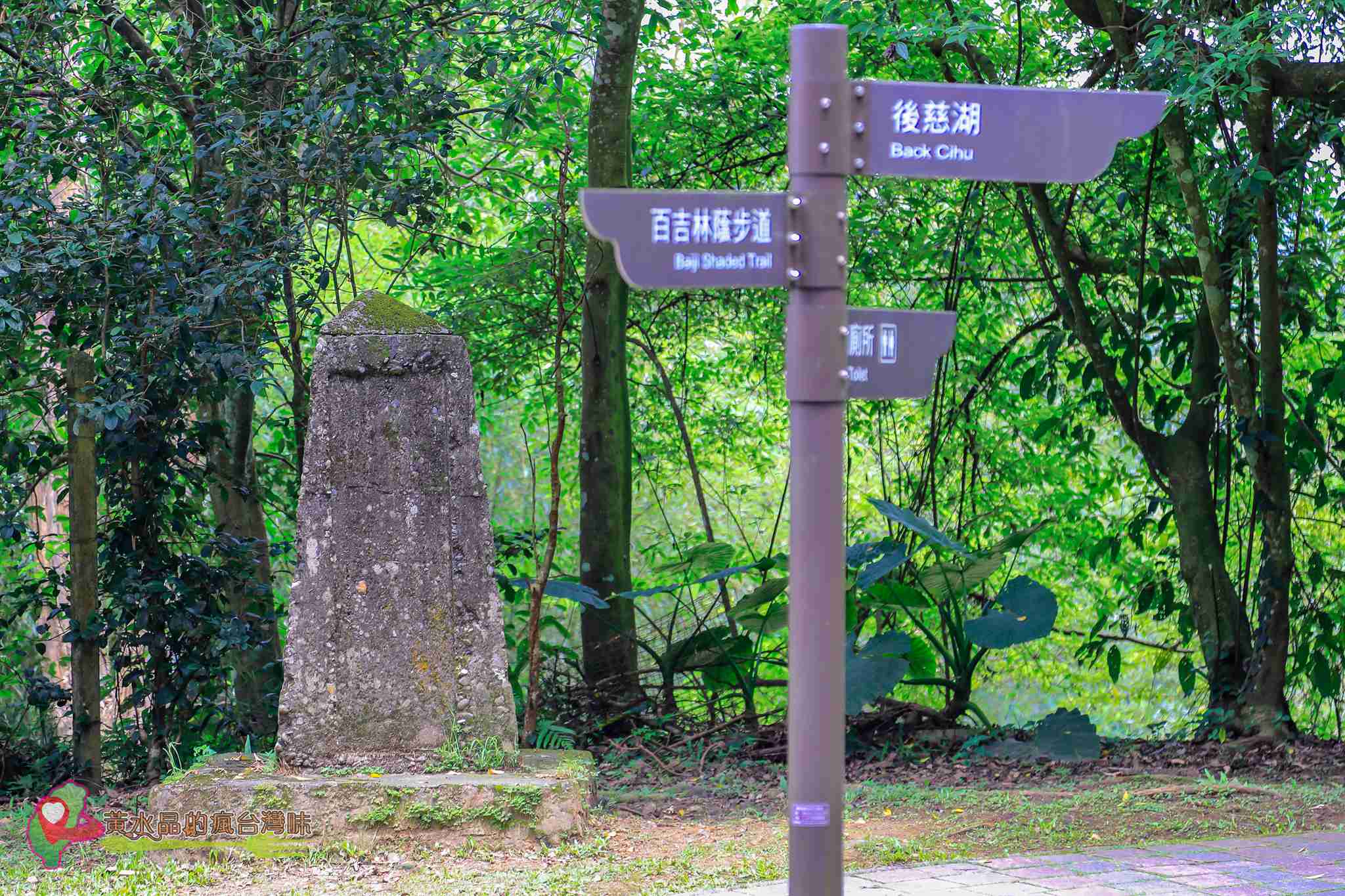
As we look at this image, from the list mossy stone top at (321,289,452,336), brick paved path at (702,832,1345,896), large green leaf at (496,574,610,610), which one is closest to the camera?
brick paved path at (702,832,1345,896)

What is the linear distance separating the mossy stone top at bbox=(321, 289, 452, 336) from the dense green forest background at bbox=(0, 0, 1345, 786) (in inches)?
46.1

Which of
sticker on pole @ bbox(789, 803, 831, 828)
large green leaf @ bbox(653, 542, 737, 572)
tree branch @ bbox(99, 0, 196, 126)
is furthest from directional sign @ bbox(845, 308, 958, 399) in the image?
large green leaf @ bbox(653, 542, 737, 572)

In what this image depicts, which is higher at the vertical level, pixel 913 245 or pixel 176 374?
pixel 913 245

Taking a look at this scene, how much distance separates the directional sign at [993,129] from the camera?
10.2ft

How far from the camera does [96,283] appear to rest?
7.23 metres

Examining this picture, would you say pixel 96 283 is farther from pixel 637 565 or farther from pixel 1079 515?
pixel 637 565

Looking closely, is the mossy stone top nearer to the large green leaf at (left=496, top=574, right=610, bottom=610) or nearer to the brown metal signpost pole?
the large green leaf at (left=496, top=574, right=610, bottom=610)

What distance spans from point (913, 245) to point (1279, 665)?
13.7 feet

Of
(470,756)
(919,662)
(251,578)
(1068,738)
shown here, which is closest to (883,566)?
(919,662)

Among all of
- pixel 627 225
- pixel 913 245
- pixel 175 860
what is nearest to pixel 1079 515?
pixel 913 245

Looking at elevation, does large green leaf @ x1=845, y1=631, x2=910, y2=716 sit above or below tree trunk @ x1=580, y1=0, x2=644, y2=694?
below

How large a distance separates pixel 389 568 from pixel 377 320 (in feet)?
3.69

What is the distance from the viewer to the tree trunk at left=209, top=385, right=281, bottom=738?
336 inches

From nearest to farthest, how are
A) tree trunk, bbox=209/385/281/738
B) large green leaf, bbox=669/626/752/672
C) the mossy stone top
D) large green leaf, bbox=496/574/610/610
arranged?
the mossy stone top < tree trunk, bbox=209/385/281/738 < large green leaf, bbox=496/574/610/610 < large green leaf, bbox=669/626/752/672
